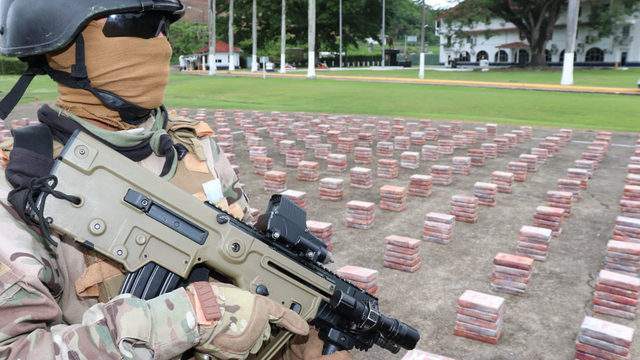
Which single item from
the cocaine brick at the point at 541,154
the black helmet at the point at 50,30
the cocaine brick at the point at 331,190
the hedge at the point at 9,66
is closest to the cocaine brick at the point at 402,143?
the cocaine brick at the point at 541,154

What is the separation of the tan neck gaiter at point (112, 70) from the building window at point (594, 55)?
74090mm

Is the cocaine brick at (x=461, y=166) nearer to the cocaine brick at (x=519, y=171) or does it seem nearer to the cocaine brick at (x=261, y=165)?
the cocaine brick at (x=519, y=171)

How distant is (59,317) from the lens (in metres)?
1.94

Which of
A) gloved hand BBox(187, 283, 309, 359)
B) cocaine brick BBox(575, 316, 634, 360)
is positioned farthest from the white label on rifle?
cocaine brick BBox(575, 316, 634, 360)

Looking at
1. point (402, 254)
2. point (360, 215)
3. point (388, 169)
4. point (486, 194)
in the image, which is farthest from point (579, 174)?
point (402, 254)

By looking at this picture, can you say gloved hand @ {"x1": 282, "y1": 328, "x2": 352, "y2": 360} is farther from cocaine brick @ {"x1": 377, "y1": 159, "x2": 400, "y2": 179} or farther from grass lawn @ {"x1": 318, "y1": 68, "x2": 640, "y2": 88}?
grass lawn @ {"x1": 318, "y1": 68, "x2": 640, "y2": 88}

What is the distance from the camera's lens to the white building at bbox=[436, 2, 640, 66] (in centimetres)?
6253

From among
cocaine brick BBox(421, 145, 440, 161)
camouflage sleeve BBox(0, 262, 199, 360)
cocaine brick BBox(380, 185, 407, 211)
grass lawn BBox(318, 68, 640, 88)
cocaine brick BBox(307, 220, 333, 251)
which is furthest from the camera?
grass lawn BBox(318, 68, 640, 88)

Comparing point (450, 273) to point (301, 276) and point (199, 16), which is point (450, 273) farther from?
point (199, 16)

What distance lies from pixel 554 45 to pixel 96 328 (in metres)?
74.3

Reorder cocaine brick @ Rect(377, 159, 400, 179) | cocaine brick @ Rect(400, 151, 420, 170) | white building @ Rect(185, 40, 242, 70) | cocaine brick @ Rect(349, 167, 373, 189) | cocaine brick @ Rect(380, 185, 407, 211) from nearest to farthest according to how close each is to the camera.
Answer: cocaine brick @ Rect(380, 185, 407, 211) < cocaine brick @ Rect(349, 167, 373, 189) < cocaine brick @ Rect(377, 159, 400, 179) < cocaine brick @ Rect(400, 151, 420, 170) < white building @ Rect(185, 40, 242, 70)

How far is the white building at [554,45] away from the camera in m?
62.5

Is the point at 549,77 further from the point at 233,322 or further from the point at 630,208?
the point at 233,322

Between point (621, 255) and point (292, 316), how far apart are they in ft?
19.2
